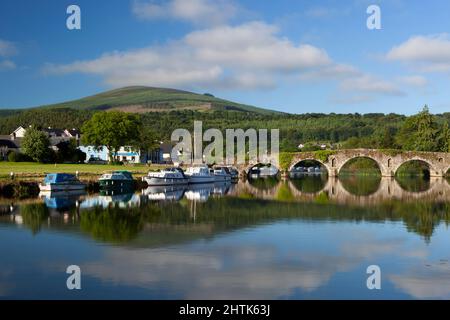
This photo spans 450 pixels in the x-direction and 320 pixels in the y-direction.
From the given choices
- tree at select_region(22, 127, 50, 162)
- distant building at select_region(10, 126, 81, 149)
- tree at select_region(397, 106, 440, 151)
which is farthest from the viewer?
distant building at select_region(10, 126, 81, 149)

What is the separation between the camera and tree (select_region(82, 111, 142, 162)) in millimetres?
83062

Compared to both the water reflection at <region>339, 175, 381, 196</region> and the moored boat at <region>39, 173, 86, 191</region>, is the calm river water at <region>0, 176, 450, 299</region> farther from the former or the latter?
the water reflection at <region>339, 175, 381, 196</region>

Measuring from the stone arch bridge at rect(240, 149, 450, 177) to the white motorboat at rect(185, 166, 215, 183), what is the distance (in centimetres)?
1797

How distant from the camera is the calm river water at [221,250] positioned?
51.8ft

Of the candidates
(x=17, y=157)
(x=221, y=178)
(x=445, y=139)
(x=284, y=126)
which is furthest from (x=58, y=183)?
(x=284, y=126)

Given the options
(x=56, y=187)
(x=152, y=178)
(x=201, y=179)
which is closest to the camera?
(x=56, y=187)

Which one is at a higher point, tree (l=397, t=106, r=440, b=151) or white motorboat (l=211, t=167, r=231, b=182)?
tree (l=397, t=106, r=440, b=151)

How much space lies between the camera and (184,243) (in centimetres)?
2312

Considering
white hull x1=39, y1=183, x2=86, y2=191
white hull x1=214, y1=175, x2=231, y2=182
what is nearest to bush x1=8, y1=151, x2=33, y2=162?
white hull x1=214, y1=175, x2=231, y2=182

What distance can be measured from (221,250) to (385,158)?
6694cm

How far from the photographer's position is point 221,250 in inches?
846

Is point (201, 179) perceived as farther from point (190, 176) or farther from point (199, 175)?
point (190, 176)

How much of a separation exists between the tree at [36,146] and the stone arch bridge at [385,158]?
28095 mm

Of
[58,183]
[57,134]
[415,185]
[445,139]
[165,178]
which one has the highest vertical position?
[57,134]
